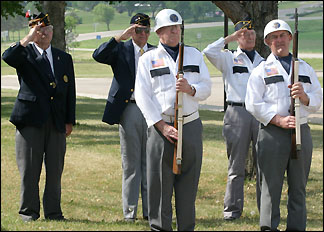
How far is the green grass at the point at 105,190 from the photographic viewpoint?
28.5ft

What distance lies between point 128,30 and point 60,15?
1283 centimetres

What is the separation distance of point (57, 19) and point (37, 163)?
12683 mm

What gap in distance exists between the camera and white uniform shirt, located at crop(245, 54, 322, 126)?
770cm

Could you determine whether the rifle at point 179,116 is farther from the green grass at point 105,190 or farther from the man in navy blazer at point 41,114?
the man in navy blazer at point 41,114

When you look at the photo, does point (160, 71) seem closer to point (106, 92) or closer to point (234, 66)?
point (234, 66)

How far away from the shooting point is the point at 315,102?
7.70 m

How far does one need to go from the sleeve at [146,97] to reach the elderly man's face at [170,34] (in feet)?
0.76

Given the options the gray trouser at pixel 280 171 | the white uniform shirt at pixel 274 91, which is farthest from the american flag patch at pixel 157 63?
the gray trouser at pixel 280 171

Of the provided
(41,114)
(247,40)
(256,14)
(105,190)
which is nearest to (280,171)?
(247,40)

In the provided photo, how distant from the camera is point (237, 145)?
9.33 meters

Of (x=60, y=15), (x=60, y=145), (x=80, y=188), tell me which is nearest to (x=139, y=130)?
(x=60, y=145)

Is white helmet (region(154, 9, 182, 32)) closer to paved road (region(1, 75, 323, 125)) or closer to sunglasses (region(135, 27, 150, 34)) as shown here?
sunglasses (region(135, 27, 150, 34))

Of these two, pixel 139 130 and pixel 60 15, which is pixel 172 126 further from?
pixel 60 15

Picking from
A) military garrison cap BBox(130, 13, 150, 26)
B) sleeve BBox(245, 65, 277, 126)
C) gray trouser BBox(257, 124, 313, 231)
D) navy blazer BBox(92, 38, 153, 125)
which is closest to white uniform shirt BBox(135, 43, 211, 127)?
sleeve BBox(245, 65, 277, 126)
